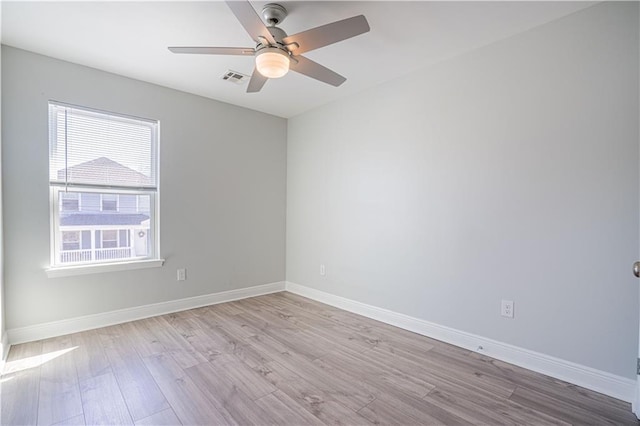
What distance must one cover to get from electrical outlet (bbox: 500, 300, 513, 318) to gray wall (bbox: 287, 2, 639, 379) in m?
0.04

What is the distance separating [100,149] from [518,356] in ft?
13.2

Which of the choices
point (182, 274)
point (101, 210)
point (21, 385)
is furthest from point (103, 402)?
point (101, 210)

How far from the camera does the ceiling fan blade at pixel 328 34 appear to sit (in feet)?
5.39

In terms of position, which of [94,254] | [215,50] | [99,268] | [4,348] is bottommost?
[4,348]

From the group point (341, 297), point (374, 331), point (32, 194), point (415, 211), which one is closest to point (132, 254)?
point (32, 194)

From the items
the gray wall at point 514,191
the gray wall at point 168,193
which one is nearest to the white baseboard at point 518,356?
the gray wall at point 514,191

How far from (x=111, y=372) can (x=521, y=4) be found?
3.67 meters

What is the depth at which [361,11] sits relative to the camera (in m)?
2.04

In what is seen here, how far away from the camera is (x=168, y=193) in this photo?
335cm

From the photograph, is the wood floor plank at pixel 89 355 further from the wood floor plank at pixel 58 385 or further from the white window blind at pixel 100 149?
the white window blind at pixel 100 149

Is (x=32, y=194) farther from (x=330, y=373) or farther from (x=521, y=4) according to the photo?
(x=521, y=4)

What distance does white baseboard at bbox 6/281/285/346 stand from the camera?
2.62 metres

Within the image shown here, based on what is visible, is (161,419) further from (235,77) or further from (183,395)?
(235,77)

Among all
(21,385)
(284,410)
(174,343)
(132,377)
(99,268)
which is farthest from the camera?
(99,268)
